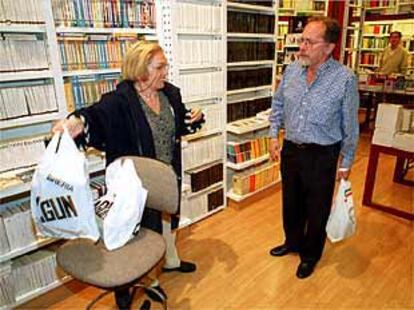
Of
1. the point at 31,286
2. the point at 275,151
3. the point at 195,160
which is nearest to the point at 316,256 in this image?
the point at 275,151

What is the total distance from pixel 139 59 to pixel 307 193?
133 cm

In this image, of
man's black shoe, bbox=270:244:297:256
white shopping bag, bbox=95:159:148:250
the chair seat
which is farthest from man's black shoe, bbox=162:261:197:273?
white shopping bag, bbox=95:159:148:250

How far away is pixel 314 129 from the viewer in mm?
2025

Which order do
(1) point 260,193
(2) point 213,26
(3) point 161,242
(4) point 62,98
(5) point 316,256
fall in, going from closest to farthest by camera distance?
1. (3) point 161,242
2. (4) point 62,98
3. (5) point 316,256
4. (2) point 213,26
5. (1) point 260,193

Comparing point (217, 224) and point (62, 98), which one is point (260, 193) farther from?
point (62, 98)

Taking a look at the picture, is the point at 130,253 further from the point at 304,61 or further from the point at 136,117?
the point at 304,61

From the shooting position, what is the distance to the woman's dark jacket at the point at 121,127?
5.49 ft

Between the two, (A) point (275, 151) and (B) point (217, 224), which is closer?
(A) point (275, 151)

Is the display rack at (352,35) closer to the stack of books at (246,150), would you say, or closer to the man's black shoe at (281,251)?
the stack of books at (246,150)

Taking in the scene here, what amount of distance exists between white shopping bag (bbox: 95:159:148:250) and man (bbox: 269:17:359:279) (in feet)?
3.63

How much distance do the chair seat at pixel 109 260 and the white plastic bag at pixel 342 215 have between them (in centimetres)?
121

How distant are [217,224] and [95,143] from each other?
1.57m

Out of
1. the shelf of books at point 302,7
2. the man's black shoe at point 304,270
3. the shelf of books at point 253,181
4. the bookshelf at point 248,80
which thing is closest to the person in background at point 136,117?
the man's black shoe at point 304,270

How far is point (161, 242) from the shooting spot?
154 centimetres
